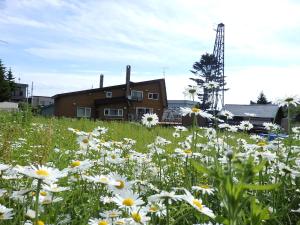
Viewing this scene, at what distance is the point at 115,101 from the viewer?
41594 mm

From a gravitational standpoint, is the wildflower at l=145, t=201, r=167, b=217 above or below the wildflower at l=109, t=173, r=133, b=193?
below

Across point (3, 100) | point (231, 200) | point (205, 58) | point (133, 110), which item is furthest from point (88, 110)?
point (231, 200)

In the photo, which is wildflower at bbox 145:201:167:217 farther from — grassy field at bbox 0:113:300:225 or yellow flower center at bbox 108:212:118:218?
yellow flower center at bbox 108:212:118:218

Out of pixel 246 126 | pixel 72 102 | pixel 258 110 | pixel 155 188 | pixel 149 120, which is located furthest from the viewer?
pixel 258 110

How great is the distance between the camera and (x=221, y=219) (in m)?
1.23

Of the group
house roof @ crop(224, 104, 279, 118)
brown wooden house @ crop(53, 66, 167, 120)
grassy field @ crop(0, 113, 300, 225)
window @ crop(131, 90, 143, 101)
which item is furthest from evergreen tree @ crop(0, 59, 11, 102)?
grassy field @ crop(0, 113, 300, 225)

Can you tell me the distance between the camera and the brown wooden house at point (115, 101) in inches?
1663

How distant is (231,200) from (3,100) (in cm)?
5559

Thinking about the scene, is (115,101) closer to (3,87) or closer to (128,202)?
(3,87)

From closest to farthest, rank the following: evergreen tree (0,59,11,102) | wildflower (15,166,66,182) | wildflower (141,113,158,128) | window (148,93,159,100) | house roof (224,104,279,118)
Result: 1. wildflower (15,166,66,182)
2. wildflower (141,113,158,128)
3. house roof (224,104,279,118)
4. window (148,93,159,100)
5. evergreen tree (0,59,11,102)

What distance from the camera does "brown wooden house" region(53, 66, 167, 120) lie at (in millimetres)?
42250

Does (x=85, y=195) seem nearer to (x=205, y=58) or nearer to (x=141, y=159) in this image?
(x=141, y=159)

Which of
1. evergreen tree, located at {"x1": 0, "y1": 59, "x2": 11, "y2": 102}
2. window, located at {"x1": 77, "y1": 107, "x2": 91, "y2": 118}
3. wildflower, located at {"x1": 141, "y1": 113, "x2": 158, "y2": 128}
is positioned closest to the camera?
wildflower, located at {"x1": 141, "y1": 113, "x2": 158, "y2": 128}

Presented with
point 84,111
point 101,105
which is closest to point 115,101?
point 101,105
